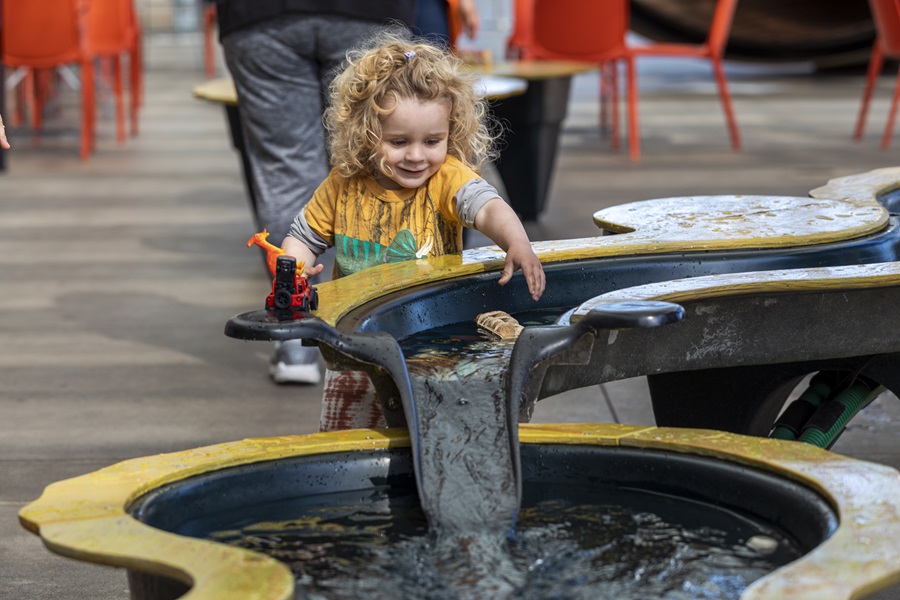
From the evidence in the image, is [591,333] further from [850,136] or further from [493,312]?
[850,136]

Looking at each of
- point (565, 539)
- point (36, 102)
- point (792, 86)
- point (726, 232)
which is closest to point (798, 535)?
point (565, 539)

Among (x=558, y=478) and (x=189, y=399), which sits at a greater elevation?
(x=558, y=478)

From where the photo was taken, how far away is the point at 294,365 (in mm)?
4141

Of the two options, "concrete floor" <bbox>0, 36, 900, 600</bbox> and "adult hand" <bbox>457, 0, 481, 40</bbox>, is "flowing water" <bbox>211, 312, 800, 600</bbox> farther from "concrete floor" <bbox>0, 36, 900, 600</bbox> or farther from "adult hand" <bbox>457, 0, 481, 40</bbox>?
"adult hand" <bbox>457, 0, 481, 40</bbox>

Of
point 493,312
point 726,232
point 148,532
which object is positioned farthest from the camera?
point 726,232

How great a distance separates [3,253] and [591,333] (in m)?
4.51

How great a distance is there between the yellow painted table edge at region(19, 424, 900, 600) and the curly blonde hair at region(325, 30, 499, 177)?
2.85ft

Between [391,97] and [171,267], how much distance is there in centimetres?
326

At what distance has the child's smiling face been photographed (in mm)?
2764

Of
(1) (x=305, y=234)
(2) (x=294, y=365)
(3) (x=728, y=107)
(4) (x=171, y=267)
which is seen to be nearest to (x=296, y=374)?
(2) (x=294, y=365)

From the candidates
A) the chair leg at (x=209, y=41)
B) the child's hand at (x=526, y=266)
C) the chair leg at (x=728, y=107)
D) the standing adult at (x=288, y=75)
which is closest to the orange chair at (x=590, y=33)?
the chair leg at (x=728, y=107)

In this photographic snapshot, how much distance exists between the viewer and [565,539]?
191cm

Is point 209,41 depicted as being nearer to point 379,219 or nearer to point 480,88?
point 480,88

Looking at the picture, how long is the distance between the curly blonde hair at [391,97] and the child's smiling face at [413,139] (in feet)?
0.05
